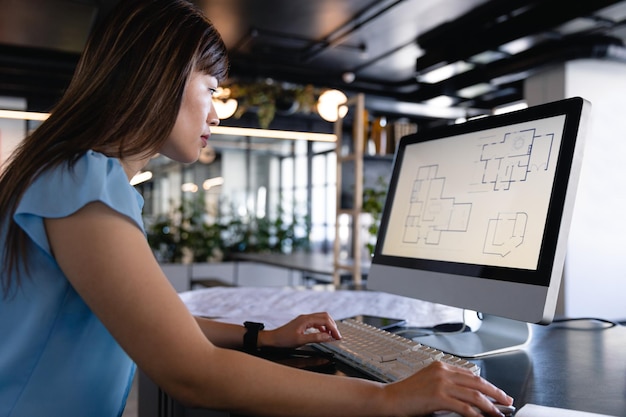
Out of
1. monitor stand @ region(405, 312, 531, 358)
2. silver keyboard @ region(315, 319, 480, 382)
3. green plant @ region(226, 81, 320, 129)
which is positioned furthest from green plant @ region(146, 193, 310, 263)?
silver keyboard @ region(315, 319, 480, 382)

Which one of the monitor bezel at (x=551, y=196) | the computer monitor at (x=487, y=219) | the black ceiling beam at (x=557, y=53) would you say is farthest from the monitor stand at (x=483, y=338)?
the black ceiling beam at (x=557, y=53)

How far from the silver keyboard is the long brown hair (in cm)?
45

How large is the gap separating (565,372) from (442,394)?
0.41 m

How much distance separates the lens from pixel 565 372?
914mm

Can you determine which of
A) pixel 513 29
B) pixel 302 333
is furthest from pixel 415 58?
pixel 302 333

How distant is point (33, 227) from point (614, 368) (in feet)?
3.12

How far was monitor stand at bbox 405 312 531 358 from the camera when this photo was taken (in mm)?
1046

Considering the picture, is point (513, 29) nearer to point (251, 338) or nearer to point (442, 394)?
point (251, 338)

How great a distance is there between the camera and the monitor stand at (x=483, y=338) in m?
1.05

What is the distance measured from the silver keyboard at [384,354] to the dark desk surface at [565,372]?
1.2 inches

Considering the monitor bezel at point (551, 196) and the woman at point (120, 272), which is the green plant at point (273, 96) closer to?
the monitor bezel at point (551, 196)

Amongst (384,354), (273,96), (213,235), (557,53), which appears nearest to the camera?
(384,354)

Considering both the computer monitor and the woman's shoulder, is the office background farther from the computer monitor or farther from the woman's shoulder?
the woman's shoulder

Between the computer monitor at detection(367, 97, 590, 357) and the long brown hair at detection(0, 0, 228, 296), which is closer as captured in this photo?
the long brown hair at detection(0, 0, 228, 296)
